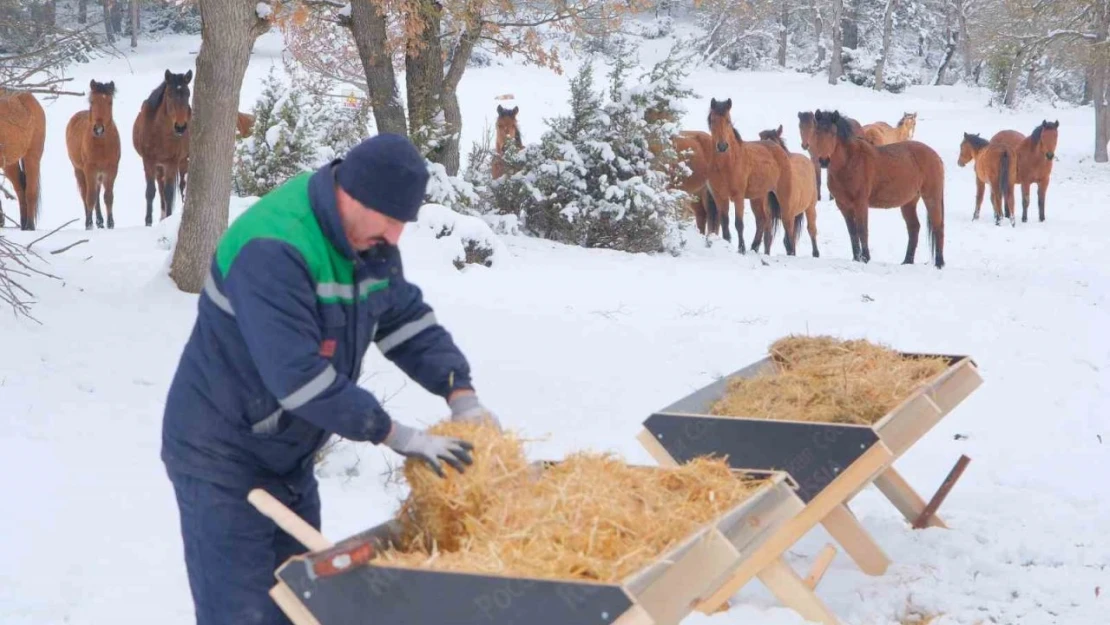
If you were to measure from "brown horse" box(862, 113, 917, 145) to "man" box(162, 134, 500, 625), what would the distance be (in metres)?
20.4

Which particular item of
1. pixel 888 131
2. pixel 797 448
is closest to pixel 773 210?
pixel 888 131

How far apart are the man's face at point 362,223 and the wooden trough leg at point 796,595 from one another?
2.14 meters

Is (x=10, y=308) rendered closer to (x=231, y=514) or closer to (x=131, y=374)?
(x=131, y=374)

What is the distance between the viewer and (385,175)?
2.84 metres

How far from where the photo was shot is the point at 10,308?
304 inches

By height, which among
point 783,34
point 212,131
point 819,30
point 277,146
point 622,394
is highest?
point 819,30

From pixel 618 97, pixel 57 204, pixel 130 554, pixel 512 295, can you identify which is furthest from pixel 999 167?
pixel 130 554

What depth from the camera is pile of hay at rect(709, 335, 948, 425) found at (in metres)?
4.83

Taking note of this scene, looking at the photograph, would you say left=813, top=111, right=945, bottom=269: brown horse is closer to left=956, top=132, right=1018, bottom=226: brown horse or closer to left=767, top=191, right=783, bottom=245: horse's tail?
left=767, top=191, right=783, bottom=245: horse's tail

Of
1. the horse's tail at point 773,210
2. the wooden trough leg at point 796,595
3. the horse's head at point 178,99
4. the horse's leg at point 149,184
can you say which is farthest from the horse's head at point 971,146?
the wooden trough leg at point 796,595

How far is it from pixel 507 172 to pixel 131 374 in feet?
27.2

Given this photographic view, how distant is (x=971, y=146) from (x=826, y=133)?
12.0 m

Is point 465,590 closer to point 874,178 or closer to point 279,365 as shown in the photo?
point 279,365

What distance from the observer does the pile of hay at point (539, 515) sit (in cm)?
277
